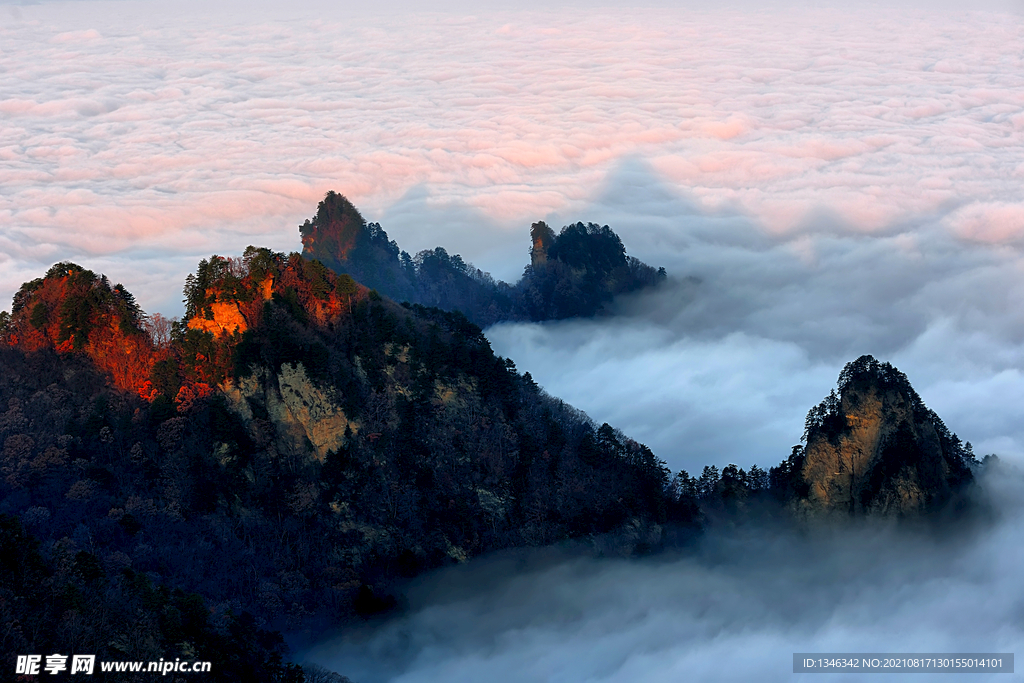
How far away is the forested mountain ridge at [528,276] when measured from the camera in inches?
4587

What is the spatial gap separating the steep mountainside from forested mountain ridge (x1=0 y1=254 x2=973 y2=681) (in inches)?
7.8

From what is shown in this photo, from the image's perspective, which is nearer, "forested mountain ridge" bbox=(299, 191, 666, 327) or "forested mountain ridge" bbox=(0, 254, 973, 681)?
"forested mountain ridge" bbox=(0, 254, 973, 681)

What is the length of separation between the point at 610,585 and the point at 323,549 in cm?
1933

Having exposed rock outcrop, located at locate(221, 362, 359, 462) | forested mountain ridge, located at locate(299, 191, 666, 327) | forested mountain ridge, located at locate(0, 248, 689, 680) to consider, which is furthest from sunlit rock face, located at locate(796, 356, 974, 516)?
forested mountain ridge, located at locate(299, 191, 666, 327)

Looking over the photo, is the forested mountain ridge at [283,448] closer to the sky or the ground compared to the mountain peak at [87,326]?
closer to the ground

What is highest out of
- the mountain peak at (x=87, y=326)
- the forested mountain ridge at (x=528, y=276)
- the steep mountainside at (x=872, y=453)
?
the forested mountain ridge at (x=528, y=276)

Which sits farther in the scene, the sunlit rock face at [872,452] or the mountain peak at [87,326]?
the sunlit rock face at [872,452]

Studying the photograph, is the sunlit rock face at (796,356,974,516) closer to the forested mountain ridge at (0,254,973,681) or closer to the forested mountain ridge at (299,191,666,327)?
the forested mountain ridge at (0,254,973,681)

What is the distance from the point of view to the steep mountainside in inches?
2758

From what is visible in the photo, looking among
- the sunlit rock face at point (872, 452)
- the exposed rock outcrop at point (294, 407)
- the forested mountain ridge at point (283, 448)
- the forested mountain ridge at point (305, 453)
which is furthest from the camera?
the sunlit rock face at point (872, 452)

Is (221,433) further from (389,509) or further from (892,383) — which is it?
(892,383)

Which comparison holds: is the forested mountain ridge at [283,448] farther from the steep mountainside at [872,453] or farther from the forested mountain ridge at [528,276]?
the forested mountain ridge at [528,276]

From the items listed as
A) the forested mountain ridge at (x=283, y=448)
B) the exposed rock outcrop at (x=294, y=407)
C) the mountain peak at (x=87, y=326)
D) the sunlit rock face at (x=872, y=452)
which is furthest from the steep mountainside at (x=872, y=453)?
the mountain peak at (x=87, y=326)

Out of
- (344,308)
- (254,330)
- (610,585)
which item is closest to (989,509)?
(610,585)
